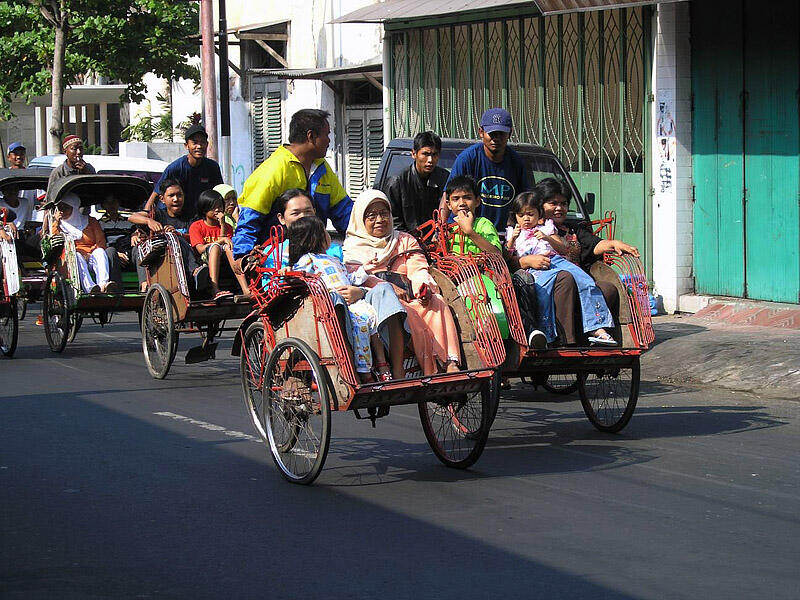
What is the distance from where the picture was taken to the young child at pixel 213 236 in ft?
37.3

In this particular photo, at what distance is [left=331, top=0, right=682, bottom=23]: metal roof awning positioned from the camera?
14.2m

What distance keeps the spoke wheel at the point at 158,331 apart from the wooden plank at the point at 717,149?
6303mm

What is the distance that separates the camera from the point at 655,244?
15203 mm

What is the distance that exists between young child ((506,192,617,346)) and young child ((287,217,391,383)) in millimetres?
1400

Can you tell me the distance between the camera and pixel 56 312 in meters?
13.1

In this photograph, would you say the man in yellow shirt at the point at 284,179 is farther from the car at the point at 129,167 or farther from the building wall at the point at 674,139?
the car at the point at 129,167

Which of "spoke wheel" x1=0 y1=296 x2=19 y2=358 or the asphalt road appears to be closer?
the asphalt road

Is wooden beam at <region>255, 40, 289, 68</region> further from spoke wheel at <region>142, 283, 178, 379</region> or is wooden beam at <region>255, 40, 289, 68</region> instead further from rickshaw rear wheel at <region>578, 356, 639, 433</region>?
rickshaw rear wheel at <region>578, 356, 639, 433</region>

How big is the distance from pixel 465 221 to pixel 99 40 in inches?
704

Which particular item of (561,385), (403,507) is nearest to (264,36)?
(561,385)

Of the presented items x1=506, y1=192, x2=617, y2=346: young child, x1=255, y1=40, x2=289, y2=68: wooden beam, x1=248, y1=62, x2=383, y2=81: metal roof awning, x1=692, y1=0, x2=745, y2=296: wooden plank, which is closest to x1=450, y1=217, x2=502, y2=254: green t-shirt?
x1=506, y1=192, x2=617, y2=346: young child

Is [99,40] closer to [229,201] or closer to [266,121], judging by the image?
[266,121]

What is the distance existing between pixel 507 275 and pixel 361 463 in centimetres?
142

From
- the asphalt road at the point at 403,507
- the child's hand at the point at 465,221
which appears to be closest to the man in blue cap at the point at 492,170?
the child's hand at the point at 465,221
